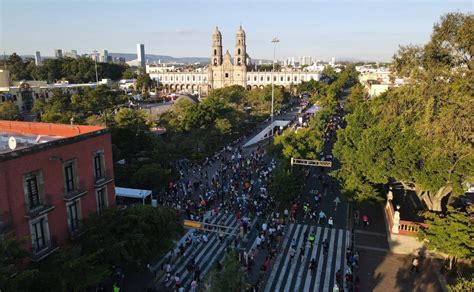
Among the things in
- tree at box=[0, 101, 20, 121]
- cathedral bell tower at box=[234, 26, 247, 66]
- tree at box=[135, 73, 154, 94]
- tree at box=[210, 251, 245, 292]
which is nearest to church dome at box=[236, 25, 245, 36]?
cathedral bell tower at box=[234, 26, 247, 66]

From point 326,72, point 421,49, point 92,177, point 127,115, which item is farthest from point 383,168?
point 326,72

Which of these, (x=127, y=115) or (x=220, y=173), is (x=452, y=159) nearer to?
(x=220, y=173)

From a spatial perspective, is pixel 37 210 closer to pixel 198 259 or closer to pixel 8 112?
pixel 198 259

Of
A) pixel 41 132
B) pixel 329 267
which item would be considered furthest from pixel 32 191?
pixel 329 267

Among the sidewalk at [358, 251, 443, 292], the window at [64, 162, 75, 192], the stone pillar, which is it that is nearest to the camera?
the window at [64, 162, 75, 192]

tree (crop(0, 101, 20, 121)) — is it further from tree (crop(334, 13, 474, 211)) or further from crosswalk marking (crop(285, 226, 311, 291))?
tree (crop(334, 13, 474, 211))

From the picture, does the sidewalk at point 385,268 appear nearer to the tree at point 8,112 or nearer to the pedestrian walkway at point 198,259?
the pedestrian walkway at point 198,259

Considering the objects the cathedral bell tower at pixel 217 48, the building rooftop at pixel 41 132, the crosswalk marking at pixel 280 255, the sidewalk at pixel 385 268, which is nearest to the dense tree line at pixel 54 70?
the cathedral bell tower at pixel 217 48
